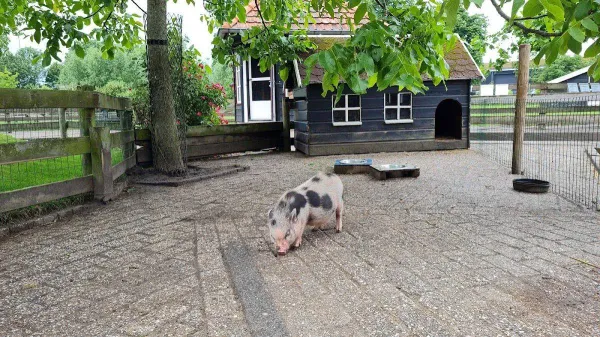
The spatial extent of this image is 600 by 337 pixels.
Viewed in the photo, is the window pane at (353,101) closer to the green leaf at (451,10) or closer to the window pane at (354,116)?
the window pane at (354,116)

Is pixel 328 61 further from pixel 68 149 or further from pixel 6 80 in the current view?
pixel 6 80

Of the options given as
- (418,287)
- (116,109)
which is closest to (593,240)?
(418,287)

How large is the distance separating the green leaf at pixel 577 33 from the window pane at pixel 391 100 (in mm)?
10304

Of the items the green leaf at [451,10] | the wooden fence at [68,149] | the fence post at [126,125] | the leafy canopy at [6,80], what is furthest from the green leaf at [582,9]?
the leafy canopy at [6,80]

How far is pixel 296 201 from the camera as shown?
4.02 meters

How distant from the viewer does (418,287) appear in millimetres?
3150

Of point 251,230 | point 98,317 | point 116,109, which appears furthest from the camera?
point 116,109

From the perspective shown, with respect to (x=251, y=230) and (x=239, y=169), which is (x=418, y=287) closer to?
(x=251, y=230)

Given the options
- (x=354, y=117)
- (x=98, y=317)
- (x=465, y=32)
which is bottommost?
(x=98, y=317)

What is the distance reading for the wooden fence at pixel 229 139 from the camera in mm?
11023

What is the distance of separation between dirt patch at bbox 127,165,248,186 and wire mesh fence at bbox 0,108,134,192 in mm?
1314

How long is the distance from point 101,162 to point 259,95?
11.6 m

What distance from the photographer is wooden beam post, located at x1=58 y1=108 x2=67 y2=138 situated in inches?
219

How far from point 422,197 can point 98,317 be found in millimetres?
4682
